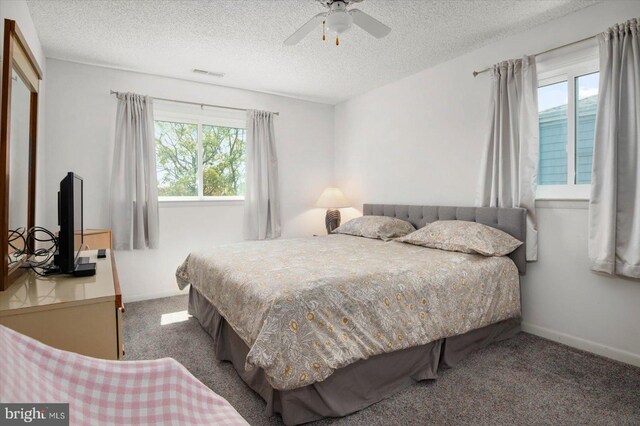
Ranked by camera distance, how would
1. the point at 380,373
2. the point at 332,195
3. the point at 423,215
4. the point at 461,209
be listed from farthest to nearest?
the point at 332,195 < the point at 423,215 < the point at 461,209 < the point at 380,373

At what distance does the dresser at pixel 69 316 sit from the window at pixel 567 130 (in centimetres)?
Answer: 318

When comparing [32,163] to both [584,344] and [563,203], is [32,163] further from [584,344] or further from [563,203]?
[584,344]

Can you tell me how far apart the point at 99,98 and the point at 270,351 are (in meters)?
3.54

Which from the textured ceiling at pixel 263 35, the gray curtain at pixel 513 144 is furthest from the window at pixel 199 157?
the gray curtain at pixel 513 144

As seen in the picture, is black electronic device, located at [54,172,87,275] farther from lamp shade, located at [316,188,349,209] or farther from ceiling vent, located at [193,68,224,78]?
lamp shade, located at [316,188,349,209]

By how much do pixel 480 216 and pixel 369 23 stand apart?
1.89 meters

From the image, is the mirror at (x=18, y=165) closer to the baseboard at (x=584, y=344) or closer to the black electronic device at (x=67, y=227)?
the black electronic device at (x=67, y=227)

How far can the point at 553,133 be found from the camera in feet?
9.38

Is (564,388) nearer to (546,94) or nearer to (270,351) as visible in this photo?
(270,351)

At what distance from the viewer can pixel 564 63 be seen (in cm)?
272

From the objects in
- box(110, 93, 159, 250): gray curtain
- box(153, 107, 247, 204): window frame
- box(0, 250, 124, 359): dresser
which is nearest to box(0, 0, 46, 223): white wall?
box(110, 93, 159, 250): gray curtain

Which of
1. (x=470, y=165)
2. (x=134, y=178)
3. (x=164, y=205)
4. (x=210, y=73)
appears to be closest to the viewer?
(x=470, y=165)

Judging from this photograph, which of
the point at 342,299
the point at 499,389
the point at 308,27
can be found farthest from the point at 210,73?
the point at 499,389

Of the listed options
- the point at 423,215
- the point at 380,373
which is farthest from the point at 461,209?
the point at 380,373
